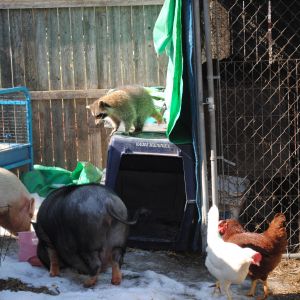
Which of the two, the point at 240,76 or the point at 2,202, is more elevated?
the point at 240,76

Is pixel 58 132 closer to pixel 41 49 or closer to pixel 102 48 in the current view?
pixel 41 49

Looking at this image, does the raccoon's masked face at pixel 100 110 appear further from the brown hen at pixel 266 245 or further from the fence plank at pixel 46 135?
the brown hen at pixel 266 245

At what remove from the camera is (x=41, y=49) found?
823cm

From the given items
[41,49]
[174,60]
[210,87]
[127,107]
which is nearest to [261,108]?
[210,87]

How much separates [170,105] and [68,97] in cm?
305

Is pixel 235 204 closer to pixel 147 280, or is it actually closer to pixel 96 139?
pixel 147 280

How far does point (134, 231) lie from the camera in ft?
20.3

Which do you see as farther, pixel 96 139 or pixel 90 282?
pixel 96 139

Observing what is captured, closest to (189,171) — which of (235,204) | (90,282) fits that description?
(235,204)

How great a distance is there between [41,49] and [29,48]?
6.4 inches

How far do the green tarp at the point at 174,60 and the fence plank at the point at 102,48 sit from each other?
8.67ft

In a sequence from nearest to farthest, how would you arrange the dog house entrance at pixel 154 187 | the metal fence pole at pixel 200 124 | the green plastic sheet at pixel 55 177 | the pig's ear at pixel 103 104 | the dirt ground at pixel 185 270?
the dirt ground at pixel 185 270 < the metal fence pole at pixel 200 124 < the dog house entrance at pixel 154 187 < the pig's ear at pixel 103 104 < the green plastic sheet at pixel 55 177

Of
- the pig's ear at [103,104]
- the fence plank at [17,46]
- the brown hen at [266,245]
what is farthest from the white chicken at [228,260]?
the fence plank at [17,46]

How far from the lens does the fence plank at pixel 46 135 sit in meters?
8.42
